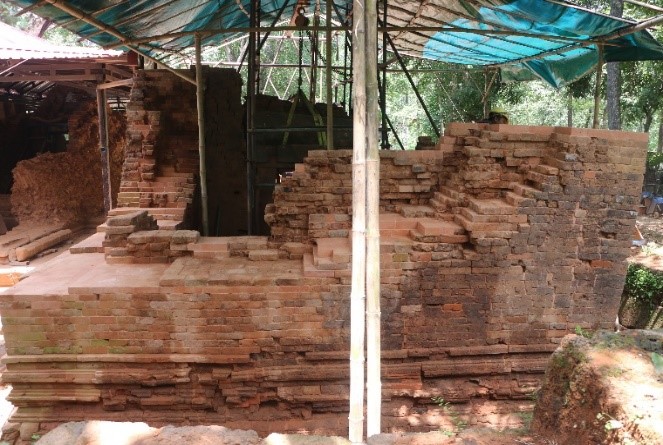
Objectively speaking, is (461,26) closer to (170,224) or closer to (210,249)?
(170,224)

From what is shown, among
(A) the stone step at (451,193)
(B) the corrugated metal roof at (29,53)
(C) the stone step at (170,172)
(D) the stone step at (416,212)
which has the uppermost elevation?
(B) the corrugated metal roof at (29,53)

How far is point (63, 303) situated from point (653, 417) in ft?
14.6

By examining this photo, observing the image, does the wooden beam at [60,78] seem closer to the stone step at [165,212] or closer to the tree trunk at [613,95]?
the stone step at [165,212]

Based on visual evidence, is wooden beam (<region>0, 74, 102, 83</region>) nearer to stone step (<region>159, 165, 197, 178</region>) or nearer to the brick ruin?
stone step (<region>159, 165, 197, 178</region>)

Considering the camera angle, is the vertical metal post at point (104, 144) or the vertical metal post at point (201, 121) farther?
the vertical metal post at point (104, 144)

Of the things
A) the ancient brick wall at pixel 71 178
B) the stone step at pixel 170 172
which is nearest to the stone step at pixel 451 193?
the stone step at pixel 170 172

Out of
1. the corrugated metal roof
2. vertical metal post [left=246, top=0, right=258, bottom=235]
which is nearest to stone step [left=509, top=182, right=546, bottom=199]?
vertical metal post [left=246, top=0, right=258, bottom=235]

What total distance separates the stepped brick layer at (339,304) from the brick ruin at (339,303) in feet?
0.05

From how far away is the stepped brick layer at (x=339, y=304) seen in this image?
4.42 metres

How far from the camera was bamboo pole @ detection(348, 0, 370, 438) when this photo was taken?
280cm

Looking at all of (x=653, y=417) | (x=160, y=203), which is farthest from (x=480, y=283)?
(x=160, y=203)

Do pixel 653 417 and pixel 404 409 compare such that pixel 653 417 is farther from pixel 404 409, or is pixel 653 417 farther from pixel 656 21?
pixel 656 21

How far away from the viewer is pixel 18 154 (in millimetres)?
15672

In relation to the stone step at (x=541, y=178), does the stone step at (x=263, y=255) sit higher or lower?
lower
